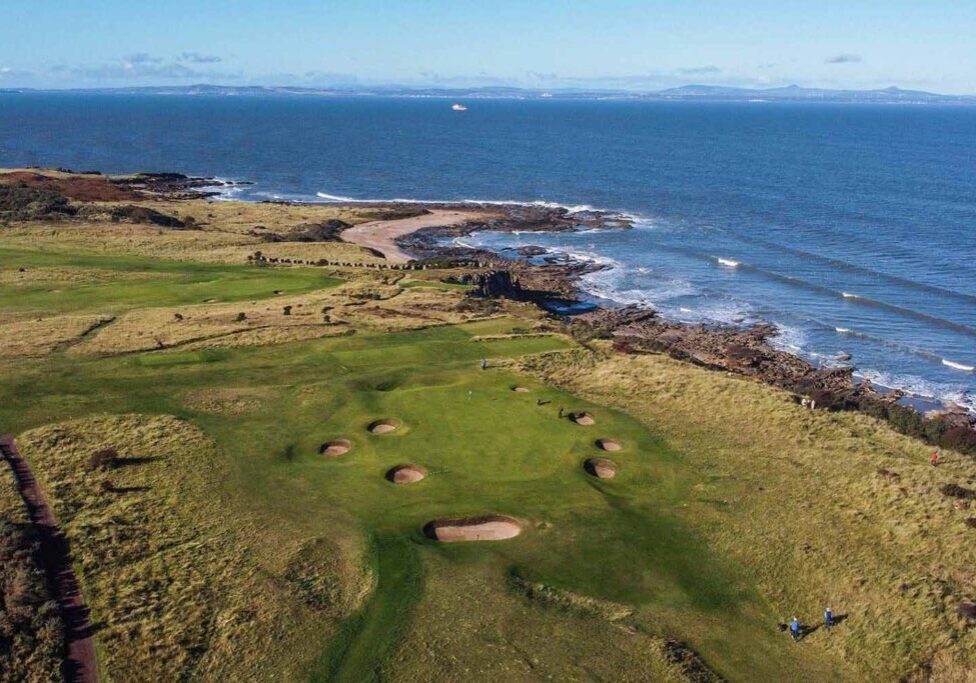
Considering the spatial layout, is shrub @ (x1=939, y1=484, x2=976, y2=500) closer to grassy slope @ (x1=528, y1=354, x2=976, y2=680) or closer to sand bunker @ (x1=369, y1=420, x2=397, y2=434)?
grassy slope @ (x1=528, y1=354, x2=976, y2=680)

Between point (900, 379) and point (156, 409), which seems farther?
point (900, 379)

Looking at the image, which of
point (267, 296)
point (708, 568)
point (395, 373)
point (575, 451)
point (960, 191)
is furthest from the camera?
point (960, 191)

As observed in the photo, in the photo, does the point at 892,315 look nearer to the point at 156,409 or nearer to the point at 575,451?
the point at 575,451

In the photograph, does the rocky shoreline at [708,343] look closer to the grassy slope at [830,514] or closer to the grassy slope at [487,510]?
the grassy slope at [830,514]

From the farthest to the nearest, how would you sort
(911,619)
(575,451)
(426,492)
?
(575,451)
(426,492)
(911,619)

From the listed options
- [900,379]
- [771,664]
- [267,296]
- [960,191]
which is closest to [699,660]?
[771,664]

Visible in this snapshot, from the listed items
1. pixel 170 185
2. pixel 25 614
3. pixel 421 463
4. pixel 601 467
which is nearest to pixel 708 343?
pixel 601 467

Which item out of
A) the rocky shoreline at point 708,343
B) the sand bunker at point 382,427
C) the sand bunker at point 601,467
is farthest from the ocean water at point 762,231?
the sand bunker at point 382,427
